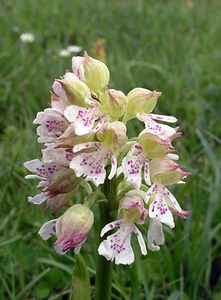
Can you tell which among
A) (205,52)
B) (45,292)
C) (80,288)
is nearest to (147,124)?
(80,288)

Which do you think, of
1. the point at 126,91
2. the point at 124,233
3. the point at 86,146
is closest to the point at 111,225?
the point at 124,233

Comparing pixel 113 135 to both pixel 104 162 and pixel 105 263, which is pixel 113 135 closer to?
pixel 104 162

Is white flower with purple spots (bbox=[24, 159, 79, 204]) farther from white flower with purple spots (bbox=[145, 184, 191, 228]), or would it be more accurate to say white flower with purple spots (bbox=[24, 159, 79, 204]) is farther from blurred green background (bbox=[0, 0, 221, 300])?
blurred green background (bbox=[0, 0, 221, 300])

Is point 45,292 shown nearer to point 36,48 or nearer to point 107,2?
point 36,48

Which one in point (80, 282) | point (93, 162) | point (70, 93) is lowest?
point (80, 282)

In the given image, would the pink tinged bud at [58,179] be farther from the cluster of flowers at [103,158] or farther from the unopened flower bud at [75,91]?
the unopened flower bud at [75,91]

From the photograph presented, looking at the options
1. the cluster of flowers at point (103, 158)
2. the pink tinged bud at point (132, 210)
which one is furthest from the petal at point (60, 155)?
the pink tinged bud at point (132, 210)
